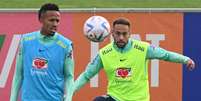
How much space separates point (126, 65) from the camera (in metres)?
7.56

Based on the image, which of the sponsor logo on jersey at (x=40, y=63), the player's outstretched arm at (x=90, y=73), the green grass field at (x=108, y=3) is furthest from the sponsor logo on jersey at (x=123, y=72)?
the green grass field at (x=108, y=3)

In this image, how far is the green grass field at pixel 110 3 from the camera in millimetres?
22047

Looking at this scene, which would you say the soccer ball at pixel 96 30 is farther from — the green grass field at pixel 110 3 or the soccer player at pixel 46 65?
the green grass field at pixel 110 3

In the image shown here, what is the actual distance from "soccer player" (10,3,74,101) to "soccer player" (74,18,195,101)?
4.45ft

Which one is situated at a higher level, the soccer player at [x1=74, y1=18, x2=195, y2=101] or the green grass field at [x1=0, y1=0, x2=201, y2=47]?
the green grass field at [x1=0, y1=0, x2=201, y2=47]

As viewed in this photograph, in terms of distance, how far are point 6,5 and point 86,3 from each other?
2762mm

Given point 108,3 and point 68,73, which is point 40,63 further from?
point 108,3

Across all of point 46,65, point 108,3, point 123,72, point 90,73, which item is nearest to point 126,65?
point 123,72

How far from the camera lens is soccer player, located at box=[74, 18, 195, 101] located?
7422 mm

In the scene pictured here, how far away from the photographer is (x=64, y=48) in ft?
19.9

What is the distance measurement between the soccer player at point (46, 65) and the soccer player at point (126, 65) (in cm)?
136

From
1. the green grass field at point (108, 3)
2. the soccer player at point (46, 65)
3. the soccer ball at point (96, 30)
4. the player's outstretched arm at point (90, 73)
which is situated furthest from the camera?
the green grass field at point (108, 3)

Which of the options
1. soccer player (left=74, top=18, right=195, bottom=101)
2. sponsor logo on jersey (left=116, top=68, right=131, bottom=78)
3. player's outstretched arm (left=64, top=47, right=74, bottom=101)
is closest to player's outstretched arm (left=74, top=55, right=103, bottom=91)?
soccer player (left=74, top=18, right=195, bottom=101)

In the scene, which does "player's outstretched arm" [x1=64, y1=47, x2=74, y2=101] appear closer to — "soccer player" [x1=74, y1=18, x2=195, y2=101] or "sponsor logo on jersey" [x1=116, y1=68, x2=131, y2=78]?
"soccer player" [x1=74, y1=18, x2=195, y2=101]
